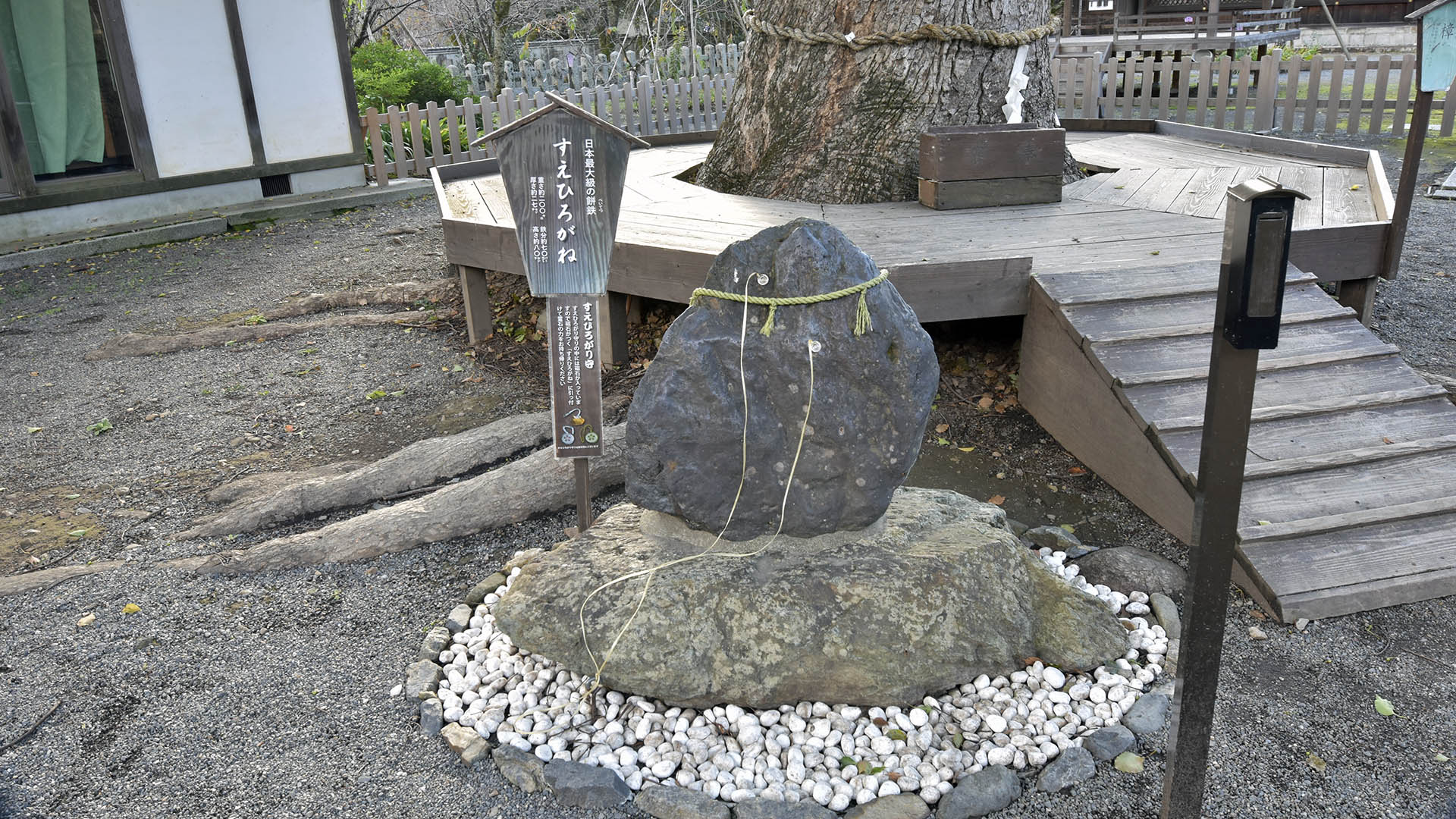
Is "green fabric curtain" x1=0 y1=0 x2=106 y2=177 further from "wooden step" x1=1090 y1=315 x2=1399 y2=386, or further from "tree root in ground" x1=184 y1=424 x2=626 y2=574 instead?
"wooden step" x1=1090 y1=315 x2=1399 y2=386

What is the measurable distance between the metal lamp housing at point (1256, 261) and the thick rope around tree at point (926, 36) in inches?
177

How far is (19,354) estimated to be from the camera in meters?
6.16

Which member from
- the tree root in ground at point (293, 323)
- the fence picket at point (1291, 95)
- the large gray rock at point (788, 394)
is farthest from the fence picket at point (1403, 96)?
the large gray rock at point (788, 394)

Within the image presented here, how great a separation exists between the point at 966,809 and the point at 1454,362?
4466 mm

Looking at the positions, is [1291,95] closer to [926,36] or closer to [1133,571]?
[926,36]

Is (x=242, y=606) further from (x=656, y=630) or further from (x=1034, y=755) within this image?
(x=1034, y=755)

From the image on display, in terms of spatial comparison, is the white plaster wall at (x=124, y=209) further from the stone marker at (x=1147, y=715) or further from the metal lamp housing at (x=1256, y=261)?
the metal lamp housing at (x=1256, y=261)

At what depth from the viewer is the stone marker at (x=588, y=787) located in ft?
8.07

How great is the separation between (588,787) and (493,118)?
399 inches

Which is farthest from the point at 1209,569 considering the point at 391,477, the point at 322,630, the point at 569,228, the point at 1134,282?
the point at 391,477

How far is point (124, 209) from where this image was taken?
9.26 meters

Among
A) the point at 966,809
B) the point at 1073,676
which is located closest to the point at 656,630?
the point at 966,809

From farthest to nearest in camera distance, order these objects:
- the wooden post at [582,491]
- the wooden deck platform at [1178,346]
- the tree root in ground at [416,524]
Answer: the tree root in ground at [416,524], the wooden post at [582,491], the wooden deck platform at [1178,346]

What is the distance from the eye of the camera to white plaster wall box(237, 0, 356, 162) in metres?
9.82
